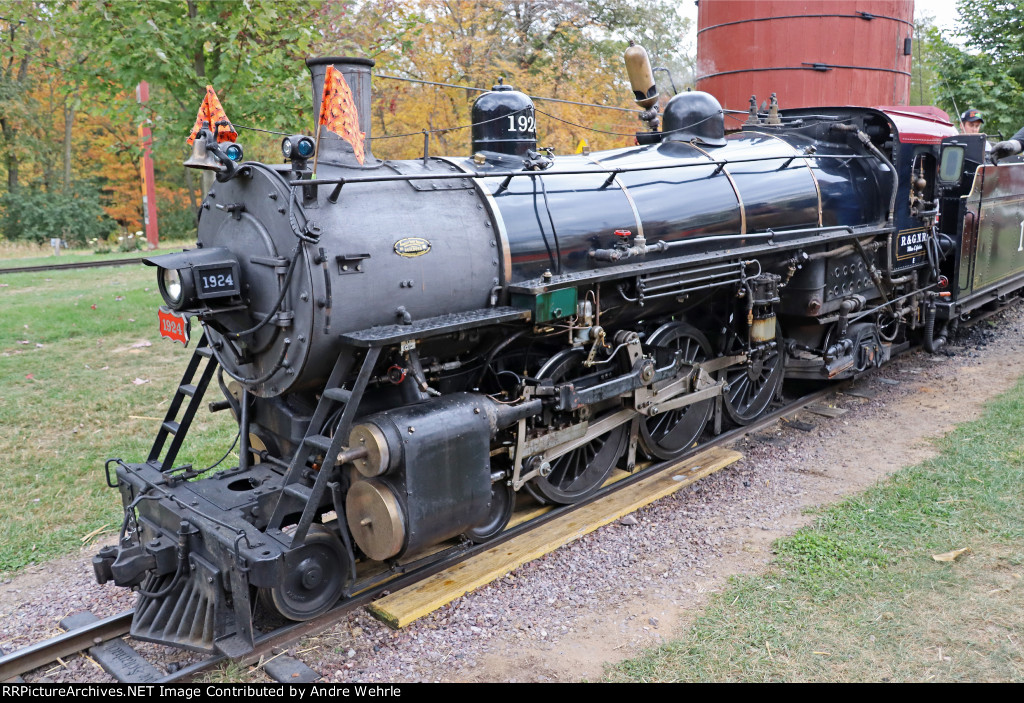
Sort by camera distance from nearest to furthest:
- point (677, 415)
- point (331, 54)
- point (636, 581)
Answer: point (636, 581)
point (677, 415)
point (331, 54)

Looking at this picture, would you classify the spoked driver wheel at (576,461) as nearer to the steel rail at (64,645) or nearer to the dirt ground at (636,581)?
the dirt ground at (636,581)

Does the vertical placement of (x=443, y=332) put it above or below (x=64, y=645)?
above

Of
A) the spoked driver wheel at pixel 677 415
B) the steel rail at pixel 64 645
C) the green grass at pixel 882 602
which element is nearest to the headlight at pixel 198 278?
the steel rail at pixel 64 645

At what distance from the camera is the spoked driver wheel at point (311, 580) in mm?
3932

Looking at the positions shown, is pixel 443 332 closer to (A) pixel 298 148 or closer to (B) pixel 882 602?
(A) pixel 298 148

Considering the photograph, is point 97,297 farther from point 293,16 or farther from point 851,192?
point 851,192

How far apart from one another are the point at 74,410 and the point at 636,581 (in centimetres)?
594

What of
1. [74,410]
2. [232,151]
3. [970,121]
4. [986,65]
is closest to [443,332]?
[232,151]

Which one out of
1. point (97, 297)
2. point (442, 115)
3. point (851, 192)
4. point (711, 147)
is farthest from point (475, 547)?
point (97, 297)

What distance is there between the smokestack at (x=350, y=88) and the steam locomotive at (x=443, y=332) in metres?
0.02

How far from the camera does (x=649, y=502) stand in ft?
18.4

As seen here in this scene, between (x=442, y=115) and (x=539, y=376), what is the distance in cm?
941

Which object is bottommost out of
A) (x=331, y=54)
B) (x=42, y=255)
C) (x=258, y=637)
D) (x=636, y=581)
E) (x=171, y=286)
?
(x=636, y=581)

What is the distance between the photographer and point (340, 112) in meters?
4.45
